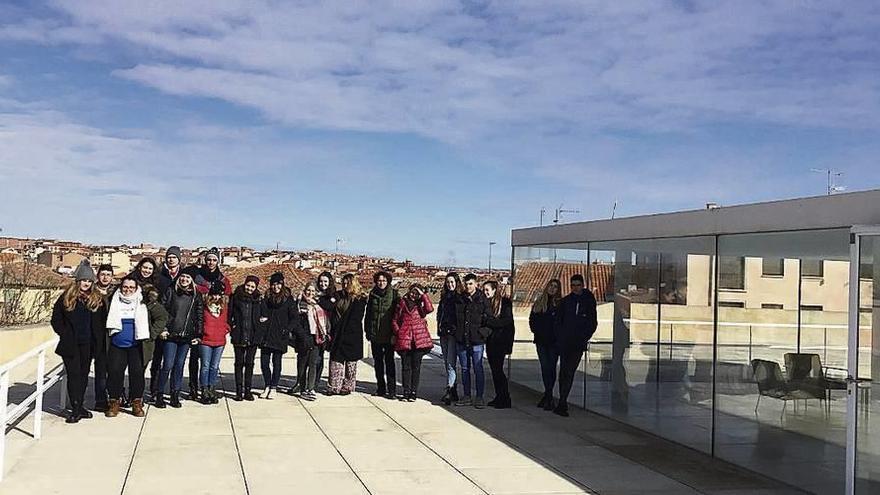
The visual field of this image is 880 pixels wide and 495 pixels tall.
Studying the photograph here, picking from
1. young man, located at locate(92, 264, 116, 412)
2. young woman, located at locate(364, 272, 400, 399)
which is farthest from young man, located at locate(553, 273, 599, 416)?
young man, located at locate(92, 264, 116, 412)

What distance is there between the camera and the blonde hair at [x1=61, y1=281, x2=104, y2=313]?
902cm

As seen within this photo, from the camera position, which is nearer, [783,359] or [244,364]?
[783,359]

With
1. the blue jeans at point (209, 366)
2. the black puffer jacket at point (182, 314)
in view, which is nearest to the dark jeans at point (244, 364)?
the blue jeans at point (209, 366)

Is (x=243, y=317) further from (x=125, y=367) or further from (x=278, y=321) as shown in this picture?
(x=125, y=367)

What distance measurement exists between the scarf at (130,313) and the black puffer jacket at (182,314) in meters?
0.45

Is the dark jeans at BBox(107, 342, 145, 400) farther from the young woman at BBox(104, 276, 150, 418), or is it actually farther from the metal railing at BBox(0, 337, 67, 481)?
the metal railing at BBox(0, 337, 67, 481)

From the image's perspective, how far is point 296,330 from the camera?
445 inches

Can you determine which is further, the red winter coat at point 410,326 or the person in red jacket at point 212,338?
the red winter coat at point 410,326

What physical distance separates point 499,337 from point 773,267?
370 centimetres

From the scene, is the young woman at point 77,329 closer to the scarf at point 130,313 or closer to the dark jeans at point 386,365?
the scarf at point 130,313

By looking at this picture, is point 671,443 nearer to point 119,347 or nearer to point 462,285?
point 462,285

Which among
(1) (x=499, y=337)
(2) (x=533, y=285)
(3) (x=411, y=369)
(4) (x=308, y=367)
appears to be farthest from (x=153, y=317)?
(2) (x=533, y=285)

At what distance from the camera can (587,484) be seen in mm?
7414

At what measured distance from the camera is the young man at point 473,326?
36.7 feet
